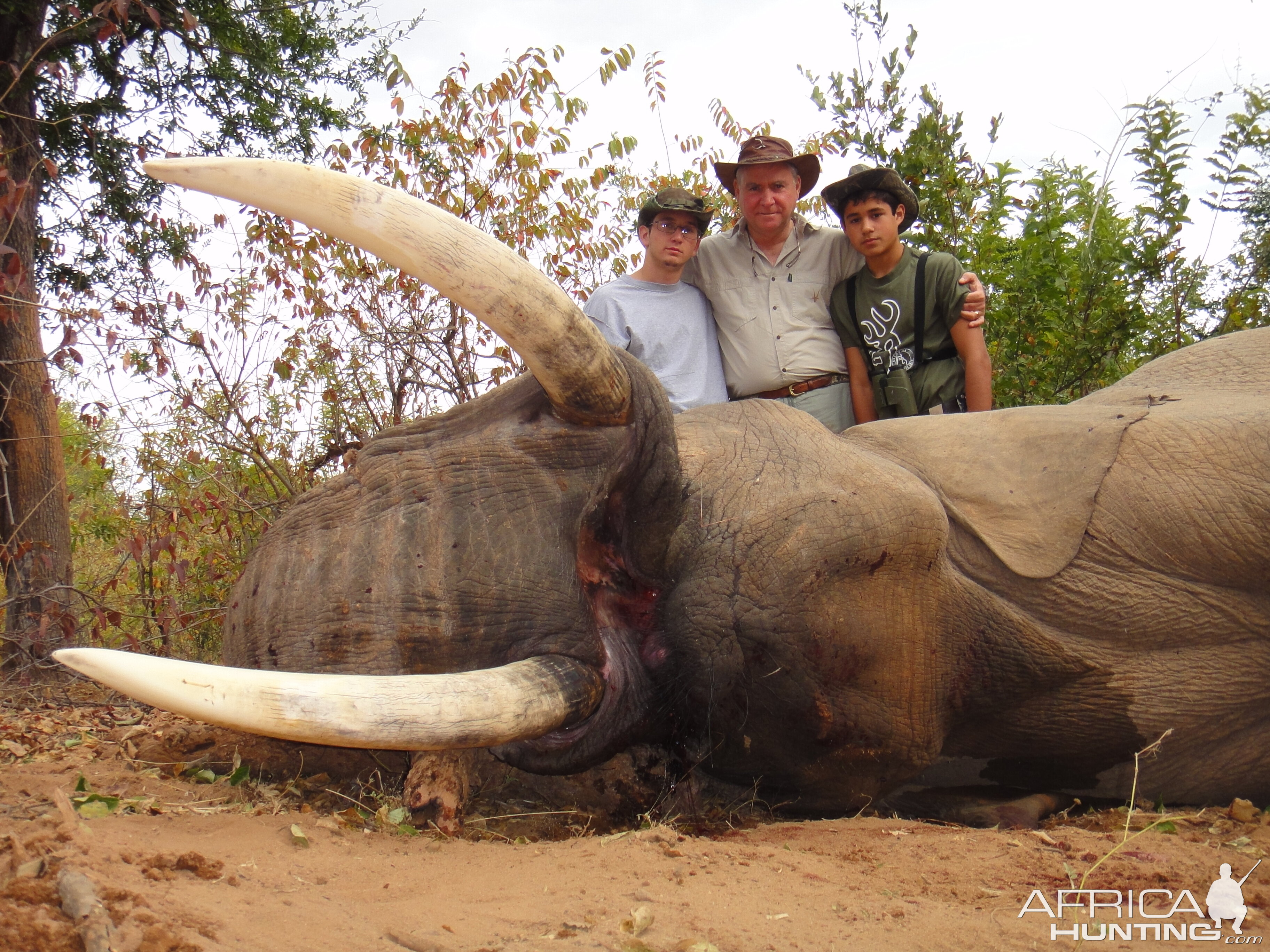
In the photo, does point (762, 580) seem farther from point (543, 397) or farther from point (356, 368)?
point (356, 368)

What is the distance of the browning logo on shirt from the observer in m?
4.71

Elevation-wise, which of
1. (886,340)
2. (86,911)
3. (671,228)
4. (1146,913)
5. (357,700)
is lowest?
(1146,913)

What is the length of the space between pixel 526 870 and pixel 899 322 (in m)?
3.11

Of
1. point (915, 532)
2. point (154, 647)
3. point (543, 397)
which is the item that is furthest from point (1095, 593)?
point (154, 647)

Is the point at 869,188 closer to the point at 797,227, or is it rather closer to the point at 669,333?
the point at 797,227

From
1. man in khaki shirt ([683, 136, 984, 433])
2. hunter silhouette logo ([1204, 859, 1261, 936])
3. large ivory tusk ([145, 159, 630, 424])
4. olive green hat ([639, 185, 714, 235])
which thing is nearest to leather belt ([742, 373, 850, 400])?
man in khaki shirt ([683, 136, 984, 433])

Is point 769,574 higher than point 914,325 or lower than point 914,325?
lower

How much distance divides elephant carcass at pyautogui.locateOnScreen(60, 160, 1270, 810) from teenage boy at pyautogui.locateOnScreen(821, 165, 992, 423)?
4.27 feet

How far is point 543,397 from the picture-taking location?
8.95 ft

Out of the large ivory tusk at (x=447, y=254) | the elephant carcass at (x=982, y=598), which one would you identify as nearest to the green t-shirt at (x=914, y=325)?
the elephant carcass at (x=982, y=598)

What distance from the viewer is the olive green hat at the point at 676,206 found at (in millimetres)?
4977

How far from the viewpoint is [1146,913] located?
2244 mm

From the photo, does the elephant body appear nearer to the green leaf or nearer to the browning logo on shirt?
the green leaf

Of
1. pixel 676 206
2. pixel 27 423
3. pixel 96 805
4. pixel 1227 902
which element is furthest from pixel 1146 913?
pixel 27 423
